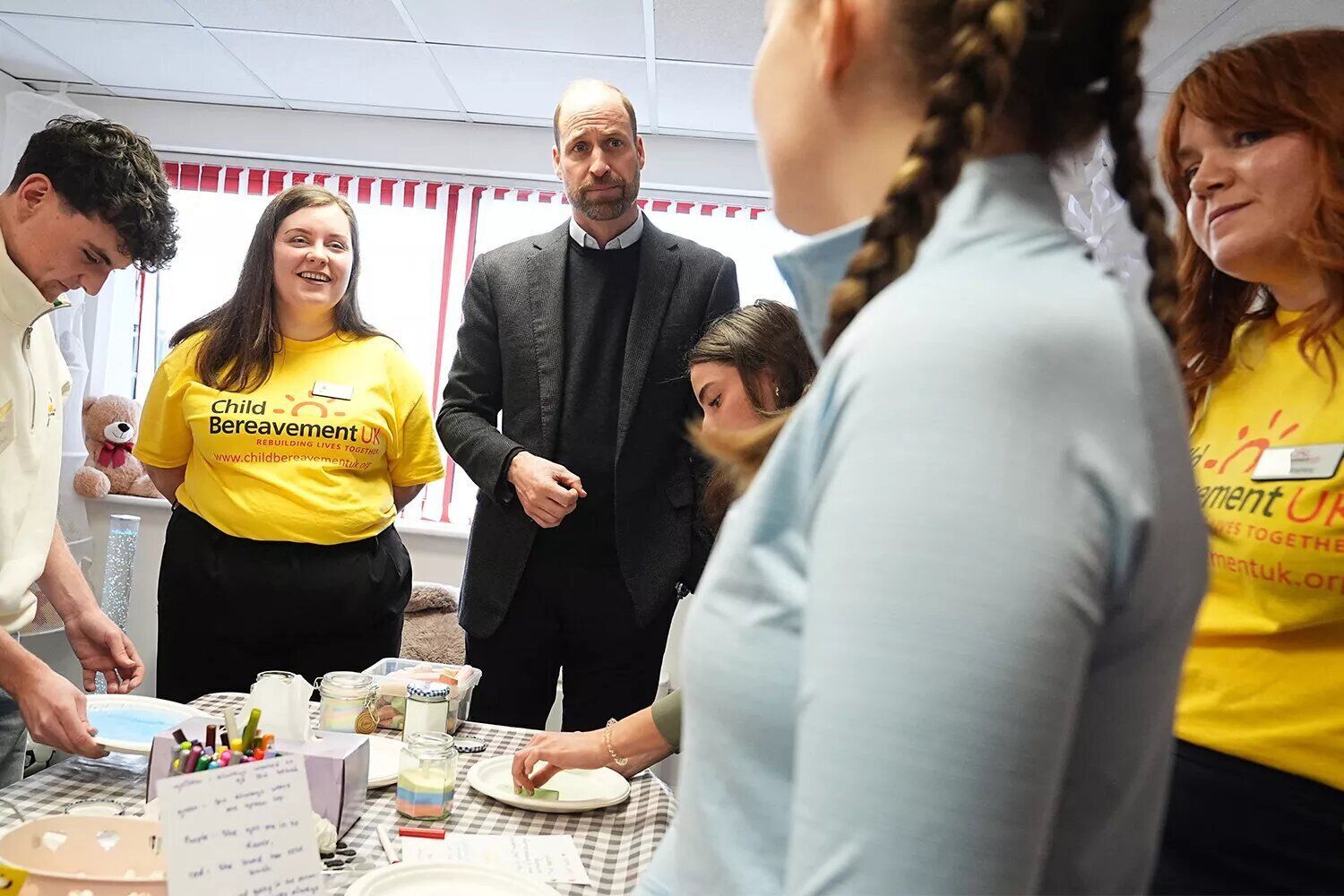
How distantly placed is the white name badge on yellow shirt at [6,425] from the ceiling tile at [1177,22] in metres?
2.92

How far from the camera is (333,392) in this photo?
2305 mm

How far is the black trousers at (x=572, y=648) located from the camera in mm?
2158

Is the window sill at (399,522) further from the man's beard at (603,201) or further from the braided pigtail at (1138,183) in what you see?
the braided pigtail at (1138,183)

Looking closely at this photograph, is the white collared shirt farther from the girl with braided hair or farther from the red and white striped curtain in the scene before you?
the red and white striped curtain

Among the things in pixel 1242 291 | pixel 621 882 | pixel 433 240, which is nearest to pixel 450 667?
pixel 621 882

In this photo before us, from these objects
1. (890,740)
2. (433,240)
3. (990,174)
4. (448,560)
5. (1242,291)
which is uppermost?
(433,240)

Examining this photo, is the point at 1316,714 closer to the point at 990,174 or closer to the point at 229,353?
the point at 990,174

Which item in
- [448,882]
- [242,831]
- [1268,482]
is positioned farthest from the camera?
[1268,482]

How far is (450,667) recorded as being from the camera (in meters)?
1.84

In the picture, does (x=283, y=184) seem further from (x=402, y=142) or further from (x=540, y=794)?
(x=540, y=794)

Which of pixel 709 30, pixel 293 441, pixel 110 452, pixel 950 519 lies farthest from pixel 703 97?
pixel 950 519

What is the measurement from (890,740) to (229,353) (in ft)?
7.39

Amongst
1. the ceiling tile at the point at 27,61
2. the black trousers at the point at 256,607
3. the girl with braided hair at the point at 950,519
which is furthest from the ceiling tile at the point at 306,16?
the girl with braided hair at the point at 950,519

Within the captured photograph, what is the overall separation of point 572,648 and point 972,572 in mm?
1891
